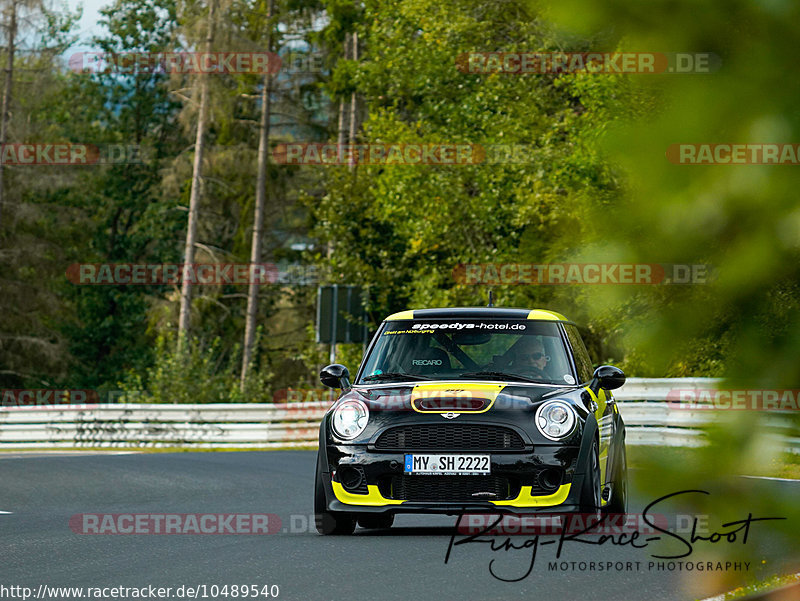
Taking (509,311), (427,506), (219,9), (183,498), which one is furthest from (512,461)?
(219,9)

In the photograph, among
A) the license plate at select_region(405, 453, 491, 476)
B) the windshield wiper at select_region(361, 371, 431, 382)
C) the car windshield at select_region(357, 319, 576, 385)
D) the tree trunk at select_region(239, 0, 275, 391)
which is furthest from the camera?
the tree trunk at select_region(239, 0, 275, 391)

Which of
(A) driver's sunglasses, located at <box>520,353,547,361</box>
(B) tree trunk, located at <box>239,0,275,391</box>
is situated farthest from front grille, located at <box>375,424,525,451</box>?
(B) tree trunk, located at <box>239,0,275,391</box>

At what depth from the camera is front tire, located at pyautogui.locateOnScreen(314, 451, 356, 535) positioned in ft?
32.3

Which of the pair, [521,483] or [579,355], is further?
[579,355]

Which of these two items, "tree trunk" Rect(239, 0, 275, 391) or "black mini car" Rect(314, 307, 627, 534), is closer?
"black mini car" Rect(314, 307, 627, 534)

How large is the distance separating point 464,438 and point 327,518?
4.93ft

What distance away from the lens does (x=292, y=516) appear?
39.2ft

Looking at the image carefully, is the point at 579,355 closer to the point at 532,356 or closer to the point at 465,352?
the point at 532,356

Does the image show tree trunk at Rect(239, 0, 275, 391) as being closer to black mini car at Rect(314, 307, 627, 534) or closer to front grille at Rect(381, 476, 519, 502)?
black mini car at Rect(314, 307, 627, 534)

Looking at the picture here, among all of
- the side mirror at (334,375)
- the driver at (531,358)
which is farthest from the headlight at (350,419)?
the driver at (531,358)

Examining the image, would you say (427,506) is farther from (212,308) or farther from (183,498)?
(212,308)

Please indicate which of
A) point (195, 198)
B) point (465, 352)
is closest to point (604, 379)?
point (465, 352)

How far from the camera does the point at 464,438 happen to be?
9148mm

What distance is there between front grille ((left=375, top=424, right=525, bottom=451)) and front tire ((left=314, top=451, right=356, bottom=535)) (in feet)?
3.12
